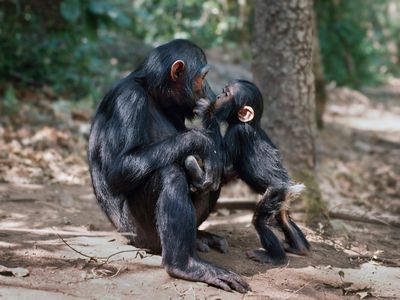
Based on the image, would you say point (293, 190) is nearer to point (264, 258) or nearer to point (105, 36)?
point (264, 258)

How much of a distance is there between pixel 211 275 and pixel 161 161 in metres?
0.79

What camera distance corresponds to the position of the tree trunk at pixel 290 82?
5938 millimetres

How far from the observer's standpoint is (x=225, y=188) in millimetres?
8398

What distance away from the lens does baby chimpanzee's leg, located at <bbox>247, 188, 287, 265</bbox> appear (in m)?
4.43

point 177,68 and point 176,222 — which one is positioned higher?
point 177,68

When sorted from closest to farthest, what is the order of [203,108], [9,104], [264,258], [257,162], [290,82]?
1. [203,108]
2. [264,258]
3. [257,162]
4. [290,82]
5. [9,104]

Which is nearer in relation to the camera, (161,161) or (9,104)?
(161,161)

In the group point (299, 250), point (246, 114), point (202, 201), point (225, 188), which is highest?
point (246, 114)

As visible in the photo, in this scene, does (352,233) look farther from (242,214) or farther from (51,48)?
(51,48)

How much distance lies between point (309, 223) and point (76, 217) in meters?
2.14

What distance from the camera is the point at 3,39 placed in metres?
9.78

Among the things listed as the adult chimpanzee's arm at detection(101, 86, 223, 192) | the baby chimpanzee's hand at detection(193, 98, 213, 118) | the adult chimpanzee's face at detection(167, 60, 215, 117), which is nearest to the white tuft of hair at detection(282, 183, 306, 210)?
the adult chimpanzee's arm at detection(101, 86, 223, 192)

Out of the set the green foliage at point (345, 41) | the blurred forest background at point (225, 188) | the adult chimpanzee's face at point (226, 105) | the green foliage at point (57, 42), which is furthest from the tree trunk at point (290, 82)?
the green foliage at point (345, 41)

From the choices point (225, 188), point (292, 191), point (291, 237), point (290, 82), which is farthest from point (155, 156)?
point (225, 188)
